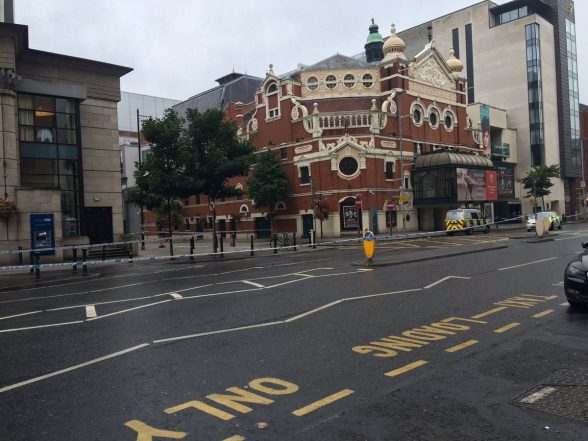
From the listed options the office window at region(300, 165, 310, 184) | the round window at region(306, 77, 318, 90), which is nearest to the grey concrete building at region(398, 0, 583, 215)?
the round window at region(306, 77, 318, 90)

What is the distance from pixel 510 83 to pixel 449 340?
71.6 metres

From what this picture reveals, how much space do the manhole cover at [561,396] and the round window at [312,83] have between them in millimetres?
44122

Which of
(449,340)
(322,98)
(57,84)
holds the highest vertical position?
(322,98)

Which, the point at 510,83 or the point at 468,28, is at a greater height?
the point at 468,28

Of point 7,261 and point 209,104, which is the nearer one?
point 7,261

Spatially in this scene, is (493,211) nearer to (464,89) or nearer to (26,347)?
(464,89)

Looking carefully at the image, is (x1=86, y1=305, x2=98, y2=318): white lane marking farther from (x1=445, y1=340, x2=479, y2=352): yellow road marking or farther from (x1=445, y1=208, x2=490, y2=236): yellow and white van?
(x1=445, y1=208, x2=490, y2=236): yellow and white van

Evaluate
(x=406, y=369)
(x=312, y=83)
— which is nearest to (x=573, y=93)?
(x=312, y=83)

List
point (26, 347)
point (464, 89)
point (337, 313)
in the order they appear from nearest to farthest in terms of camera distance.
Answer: point (26, 347)
point (337, 313)
point (464, 89)

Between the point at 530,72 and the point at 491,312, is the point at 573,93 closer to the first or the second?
the point at 530,72

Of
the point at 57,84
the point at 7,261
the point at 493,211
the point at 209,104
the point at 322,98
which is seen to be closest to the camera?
the point at 7,261

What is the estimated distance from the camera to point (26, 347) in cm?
685

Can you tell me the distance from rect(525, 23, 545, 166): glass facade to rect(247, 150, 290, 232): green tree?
41411 millimetres

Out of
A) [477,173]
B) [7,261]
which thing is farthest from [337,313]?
[477,173]
